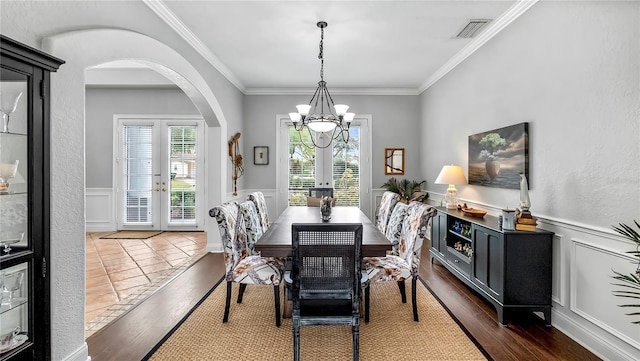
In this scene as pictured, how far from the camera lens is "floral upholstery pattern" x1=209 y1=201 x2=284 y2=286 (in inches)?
106

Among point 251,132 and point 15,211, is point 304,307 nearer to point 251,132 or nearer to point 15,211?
point 15,211

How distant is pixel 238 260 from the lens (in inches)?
115

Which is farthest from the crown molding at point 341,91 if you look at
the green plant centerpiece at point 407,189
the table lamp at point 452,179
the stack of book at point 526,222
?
the stack of book at point 526,222

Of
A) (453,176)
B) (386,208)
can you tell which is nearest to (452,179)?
(453,176)

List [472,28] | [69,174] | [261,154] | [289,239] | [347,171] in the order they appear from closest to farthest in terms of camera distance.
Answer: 1. [69,174]
2. [289,239]
3. [472,28]
4. [261,154]
5. [347,171]

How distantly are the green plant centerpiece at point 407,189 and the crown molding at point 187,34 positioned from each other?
11.1ft

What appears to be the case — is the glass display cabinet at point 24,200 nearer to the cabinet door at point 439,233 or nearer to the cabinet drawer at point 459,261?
the cabinet drawer at point 459,261

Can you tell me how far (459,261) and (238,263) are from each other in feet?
7.66

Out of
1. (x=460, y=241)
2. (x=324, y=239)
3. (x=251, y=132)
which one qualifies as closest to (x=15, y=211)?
(x=324, y=239)

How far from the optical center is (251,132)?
6395 millimetres

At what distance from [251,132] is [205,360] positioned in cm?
473

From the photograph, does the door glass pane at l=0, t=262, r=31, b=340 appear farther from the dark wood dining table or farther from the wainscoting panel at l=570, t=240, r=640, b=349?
the wainscoting panel at l=570, t=240, r=640, b=349

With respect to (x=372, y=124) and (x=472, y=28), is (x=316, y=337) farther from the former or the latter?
(x=372, y=124)

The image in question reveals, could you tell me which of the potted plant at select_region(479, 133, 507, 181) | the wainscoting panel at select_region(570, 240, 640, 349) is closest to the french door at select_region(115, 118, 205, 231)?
the potted plant at select_region(479, 133, 507, 181)
